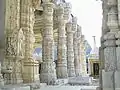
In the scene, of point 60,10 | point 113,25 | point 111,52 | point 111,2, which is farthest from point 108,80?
point 60,10

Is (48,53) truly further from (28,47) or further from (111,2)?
(111,2)

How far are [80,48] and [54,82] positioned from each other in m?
11.3

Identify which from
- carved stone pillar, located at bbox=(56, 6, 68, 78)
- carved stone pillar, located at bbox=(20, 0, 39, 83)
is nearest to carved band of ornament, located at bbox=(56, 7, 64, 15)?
carved stone pillar, located at bbox=(56, 6, 68, 78)

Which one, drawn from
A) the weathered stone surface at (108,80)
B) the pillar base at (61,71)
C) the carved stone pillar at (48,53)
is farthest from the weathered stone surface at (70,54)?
the weathered stone surface at (108,80)

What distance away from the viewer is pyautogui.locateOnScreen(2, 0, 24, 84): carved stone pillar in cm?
925

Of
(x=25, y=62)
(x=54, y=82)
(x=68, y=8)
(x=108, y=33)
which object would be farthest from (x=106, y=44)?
(x=68, y=8)

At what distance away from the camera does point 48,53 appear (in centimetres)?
1268

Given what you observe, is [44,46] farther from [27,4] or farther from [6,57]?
[6,57]

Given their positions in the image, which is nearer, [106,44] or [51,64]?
[106,44]

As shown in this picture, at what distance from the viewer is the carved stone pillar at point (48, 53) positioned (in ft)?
39.8

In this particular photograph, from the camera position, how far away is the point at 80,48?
23.2 m

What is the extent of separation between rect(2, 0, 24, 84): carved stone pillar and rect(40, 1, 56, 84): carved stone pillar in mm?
2183

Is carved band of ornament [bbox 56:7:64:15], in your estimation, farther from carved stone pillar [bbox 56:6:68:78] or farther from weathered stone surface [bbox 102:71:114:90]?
weathered stone surface [bbox 102:71:114:90]

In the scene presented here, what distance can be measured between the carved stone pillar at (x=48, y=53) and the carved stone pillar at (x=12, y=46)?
2.18 metres
